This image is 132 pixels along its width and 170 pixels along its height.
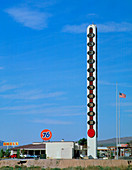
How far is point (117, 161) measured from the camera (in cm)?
7869

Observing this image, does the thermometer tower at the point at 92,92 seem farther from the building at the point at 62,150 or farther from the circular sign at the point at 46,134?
the circular sign at the point at 46,134

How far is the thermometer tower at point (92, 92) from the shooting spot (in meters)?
87.8

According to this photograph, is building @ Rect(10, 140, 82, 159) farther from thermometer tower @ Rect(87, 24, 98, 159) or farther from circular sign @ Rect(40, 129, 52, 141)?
thermometer tower @ Rect(87, 24, 98, 159)

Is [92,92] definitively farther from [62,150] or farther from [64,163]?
[64,163]

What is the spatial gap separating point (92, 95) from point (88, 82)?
11.1 feet

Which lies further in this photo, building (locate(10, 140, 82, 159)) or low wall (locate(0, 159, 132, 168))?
building (locate(10, 140, 82, 159))

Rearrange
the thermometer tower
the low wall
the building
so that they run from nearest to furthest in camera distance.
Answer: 1. the low wall
2. the thermometer tower
3. the building

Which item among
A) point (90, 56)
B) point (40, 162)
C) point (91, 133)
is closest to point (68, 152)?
point (91, 133)

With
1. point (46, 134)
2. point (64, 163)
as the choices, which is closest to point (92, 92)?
point (46, 134)

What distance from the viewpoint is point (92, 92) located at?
292 ft

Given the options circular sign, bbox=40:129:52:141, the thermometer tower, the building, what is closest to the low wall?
the thermometer tower

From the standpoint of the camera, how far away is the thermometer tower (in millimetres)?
87812

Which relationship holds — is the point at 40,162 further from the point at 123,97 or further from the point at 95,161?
the point at 123,97

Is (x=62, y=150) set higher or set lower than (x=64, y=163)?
higher
